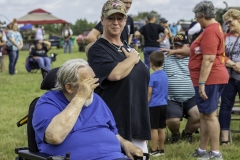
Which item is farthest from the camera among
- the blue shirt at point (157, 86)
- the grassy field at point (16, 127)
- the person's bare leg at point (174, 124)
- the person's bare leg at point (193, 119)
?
the person's bare leg at point (193, 119)

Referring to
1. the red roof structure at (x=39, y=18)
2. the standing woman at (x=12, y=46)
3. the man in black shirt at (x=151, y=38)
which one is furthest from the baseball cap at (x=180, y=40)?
the red roof structure at (x=39, y=18)

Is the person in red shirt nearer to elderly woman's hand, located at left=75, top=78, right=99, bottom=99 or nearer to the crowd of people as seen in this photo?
the crowd of people

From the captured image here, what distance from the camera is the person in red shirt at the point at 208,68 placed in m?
5.71

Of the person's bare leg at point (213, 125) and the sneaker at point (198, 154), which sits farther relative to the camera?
the sneaker at point (198, 154)

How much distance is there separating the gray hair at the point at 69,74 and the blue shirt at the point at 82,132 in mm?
100

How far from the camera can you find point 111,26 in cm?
423

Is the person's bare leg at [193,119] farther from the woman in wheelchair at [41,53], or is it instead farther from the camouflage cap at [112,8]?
the woman in wheelchair at [41,53]

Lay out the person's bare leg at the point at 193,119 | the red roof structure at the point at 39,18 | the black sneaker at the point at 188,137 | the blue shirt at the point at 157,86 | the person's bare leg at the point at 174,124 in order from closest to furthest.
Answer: the blue shirt at the point at 157,86 → the person's bare leg at the point at 174,124 → the person's bare leg at the point at 193,119 → the black sneaker at the point at 188,137 → the red roof structure at the point at 39,18

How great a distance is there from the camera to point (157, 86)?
6418 millimetres

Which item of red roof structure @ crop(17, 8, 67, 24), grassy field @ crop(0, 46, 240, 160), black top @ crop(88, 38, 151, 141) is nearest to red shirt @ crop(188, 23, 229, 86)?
grassy field @ crop(0, 46, 240, 160)

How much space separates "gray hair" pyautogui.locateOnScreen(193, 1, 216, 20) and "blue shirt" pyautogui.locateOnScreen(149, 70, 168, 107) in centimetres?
98

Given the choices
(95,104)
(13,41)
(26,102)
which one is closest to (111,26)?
(95,104)

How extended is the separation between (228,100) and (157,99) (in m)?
1.20

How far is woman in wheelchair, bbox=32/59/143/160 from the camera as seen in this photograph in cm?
356
